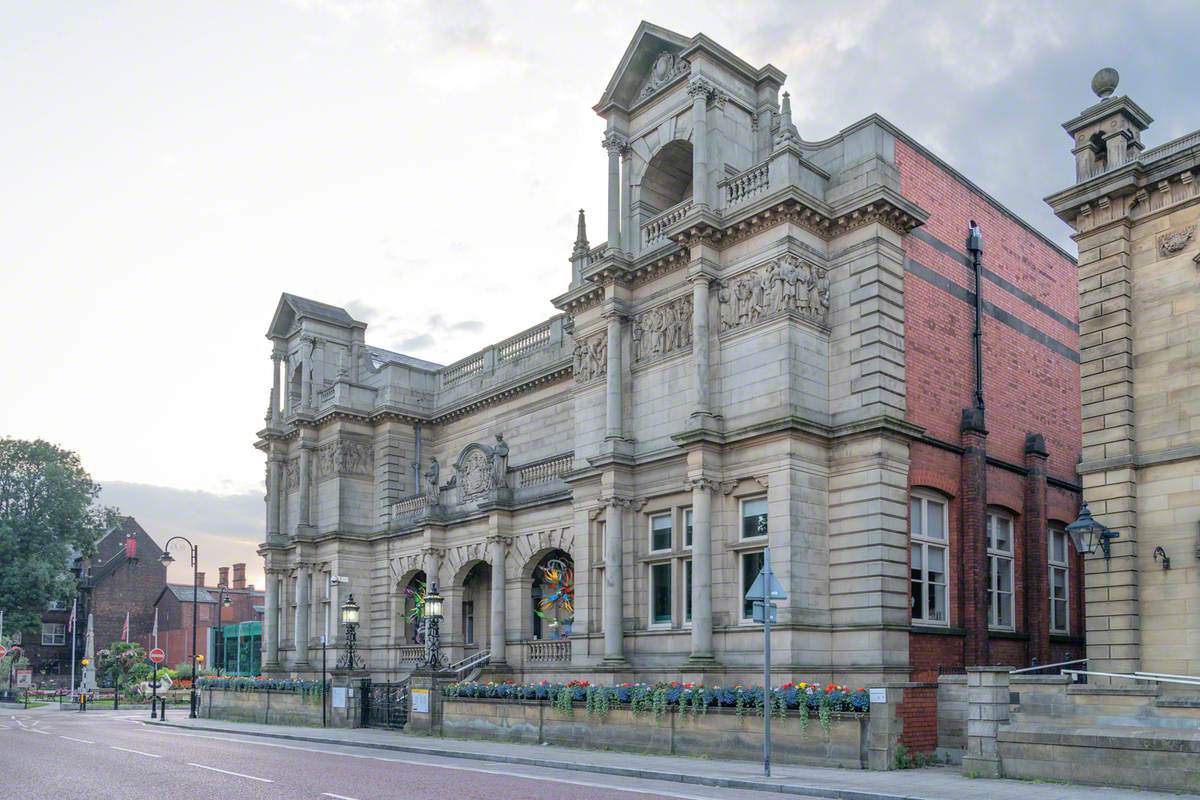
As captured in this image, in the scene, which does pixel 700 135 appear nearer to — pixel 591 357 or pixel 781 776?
pixel 591 357

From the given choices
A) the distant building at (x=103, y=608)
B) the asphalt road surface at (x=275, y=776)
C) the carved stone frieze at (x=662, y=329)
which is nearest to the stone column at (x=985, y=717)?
the asphalt road surface at (x=275, y=776)

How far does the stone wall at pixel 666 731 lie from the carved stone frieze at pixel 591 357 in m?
9.42

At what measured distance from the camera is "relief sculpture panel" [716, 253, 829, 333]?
27.3 m

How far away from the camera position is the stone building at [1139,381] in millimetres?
21359

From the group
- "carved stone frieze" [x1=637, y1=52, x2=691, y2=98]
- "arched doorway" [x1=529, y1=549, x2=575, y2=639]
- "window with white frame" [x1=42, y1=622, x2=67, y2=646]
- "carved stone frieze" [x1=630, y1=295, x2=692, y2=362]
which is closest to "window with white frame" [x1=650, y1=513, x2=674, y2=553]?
"carved stone frieze" [x1=630, y1=295, x2=692, y2=362]

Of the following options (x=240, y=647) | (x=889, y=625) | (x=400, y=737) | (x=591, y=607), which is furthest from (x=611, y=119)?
(x=240, y=647)

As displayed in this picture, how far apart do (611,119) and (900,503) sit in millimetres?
13918

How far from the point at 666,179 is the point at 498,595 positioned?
47.5 ft

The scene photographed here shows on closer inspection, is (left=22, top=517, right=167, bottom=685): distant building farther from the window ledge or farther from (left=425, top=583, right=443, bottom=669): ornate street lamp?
the window ledge

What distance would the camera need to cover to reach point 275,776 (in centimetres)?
2094

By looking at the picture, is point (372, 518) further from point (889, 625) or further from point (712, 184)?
point (889, 625)

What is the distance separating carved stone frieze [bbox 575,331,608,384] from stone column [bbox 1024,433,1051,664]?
38.8ft

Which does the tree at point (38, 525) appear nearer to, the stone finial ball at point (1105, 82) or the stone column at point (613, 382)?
the stone column at point (613, 382)

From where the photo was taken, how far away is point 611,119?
108ft
